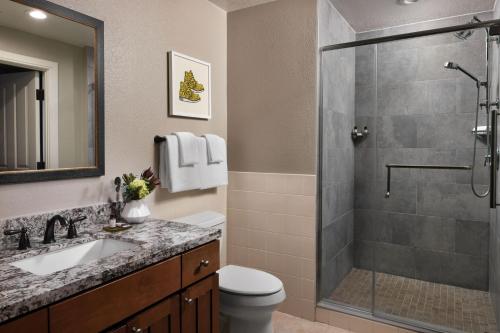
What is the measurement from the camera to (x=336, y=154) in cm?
292

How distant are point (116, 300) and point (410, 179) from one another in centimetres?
248

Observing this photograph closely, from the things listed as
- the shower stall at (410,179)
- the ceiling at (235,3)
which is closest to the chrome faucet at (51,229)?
the shower stall at (410,179)

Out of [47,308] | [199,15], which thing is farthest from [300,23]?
[47,308]

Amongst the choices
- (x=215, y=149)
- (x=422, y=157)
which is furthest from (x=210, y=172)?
(x=422, y=157)

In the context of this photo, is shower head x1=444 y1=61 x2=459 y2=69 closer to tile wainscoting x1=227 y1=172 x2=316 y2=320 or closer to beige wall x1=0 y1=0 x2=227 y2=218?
tile wainscoting x1=227 y1=172 x2=316 y2=320

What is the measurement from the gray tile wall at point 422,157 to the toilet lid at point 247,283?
1.27m

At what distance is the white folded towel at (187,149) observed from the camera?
224cm

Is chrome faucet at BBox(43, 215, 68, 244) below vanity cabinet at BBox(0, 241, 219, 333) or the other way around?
the other way around

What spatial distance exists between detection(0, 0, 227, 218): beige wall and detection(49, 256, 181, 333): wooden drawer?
65 cm

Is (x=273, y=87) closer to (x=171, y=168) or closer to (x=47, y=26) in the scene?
(x=171, y=168)

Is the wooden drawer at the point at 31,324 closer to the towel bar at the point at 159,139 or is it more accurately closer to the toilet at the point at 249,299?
the toilet at the point at 249,299

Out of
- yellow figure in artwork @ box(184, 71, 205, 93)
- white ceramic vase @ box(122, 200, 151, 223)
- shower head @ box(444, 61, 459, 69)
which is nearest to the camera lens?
white ceramic vase @ box(122, 200, 151, 223)

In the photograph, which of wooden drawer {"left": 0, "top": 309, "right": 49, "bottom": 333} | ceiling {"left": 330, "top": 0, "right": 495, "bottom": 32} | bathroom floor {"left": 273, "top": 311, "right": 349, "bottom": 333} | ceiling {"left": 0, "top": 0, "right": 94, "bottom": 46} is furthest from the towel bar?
ceiling {"left": 330, "top": 0, "right": 495, "bottom": 32}

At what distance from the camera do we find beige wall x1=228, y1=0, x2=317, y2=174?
2594mm
